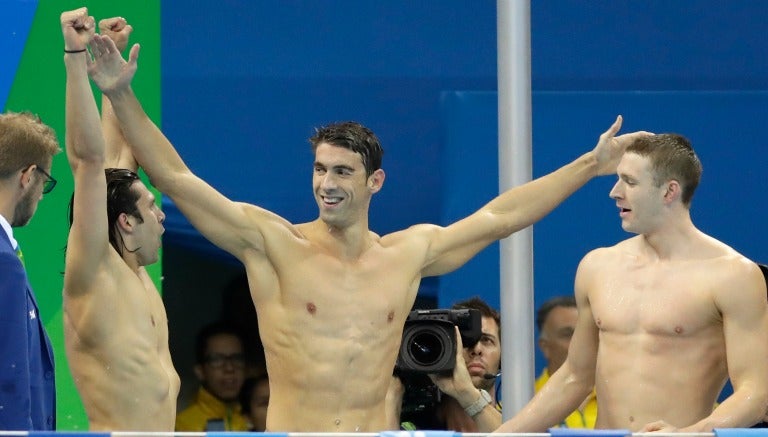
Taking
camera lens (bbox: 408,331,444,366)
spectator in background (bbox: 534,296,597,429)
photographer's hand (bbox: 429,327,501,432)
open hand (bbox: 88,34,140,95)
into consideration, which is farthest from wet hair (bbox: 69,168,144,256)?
spectator in background (bbox: 534,296,597,429)

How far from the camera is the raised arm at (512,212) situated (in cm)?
466

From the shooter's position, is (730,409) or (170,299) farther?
(170,299)

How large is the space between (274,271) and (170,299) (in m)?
2.16

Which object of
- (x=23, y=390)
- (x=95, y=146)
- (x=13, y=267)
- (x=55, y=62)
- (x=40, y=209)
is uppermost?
(x=55, y=62)

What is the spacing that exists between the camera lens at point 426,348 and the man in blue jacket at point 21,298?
1333 mm

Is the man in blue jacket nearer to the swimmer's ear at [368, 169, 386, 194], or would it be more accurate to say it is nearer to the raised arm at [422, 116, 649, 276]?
the swimmer's ear at [368, 169, 386, 194]

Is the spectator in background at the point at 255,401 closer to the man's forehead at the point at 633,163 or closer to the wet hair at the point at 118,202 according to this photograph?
the wet hair at the point at 118,202

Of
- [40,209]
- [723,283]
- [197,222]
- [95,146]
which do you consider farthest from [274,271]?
[40,209]

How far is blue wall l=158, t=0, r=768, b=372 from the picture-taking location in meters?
6.45

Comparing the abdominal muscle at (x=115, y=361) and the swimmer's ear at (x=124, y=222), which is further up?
the swimmer's ear at (x=124, y=222)

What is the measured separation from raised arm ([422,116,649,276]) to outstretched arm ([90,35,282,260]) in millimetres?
525

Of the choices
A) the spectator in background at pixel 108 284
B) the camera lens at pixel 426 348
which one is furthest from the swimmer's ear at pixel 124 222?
the camera lens at pixel 426 348

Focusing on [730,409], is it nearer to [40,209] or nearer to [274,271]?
[274,271]

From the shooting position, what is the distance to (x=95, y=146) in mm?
3996
